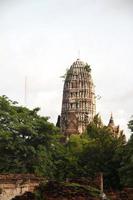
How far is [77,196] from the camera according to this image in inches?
856

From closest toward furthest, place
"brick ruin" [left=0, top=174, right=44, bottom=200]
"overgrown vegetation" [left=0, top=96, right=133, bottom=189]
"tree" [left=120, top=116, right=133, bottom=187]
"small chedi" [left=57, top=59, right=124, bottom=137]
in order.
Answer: "brick ruin" [left=0, top=174, right=44, bottom=200], "tree" [left=120, top=116, right=133, bottom=187], "overgrown vegetation" [left=0, top=96, right=133, bottom=189], "small chedi" [left=57, top=59, right=124, bottom=137]

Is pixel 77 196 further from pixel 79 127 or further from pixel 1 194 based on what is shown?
pixel 79 127

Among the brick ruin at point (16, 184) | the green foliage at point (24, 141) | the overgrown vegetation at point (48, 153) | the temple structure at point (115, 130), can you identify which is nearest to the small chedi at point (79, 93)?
the temple structure at point (115, 130)

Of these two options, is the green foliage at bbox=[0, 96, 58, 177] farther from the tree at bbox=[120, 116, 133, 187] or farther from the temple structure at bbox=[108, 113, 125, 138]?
the temple structure at bbox=[108, 113, 125, 138]

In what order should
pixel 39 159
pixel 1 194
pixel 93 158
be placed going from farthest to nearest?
pixel 93 158
pixel 39 159
pixel 1 194

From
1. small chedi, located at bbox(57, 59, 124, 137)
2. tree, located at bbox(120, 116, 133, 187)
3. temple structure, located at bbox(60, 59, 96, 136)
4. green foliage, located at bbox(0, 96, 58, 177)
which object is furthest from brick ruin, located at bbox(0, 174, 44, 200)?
temple structure, located at bbox(60, 59, 96, 136)

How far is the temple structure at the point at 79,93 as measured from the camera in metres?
92.6

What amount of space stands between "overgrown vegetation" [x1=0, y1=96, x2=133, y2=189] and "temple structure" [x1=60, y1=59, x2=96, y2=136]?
4594cm

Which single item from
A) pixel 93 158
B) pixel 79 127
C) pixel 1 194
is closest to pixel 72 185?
pixel 1 194

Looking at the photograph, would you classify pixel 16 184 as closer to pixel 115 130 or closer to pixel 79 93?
pixel 115 130

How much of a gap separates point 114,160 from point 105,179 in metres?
1.30

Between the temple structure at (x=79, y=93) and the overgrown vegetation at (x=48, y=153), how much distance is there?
45942 millimetres

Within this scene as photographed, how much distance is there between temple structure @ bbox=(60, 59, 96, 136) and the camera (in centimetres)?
9262

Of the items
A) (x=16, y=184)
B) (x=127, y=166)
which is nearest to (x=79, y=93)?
(x=127, y=166)
